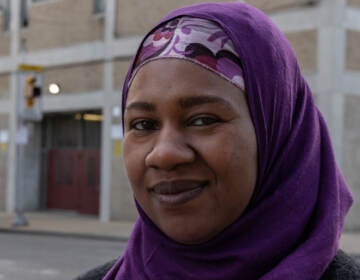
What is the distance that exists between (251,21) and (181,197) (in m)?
0.40

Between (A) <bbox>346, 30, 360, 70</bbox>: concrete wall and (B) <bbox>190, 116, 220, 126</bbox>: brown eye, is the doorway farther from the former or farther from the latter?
(B) <bbox>190, 116, 220, 126</bbox>: brown eye

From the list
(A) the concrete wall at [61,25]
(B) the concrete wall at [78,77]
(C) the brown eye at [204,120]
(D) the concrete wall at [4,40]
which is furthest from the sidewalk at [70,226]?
(C) the brown eye at [204,120]

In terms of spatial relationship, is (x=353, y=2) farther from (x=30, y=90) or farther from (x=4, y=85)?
(x=4, y=85)

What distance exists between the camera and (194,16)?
1355mm

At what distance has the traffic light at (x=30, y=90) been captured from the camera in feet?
49.9

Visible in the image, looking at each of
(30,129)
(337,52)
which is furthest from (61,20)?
(337,52)

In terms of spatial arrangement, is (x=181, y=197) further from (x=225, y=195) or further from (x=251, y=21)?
(x=251, y=21)

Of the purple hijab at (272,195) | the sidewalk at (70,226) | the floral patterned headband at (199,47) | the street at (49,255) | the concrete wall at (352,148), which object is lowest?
the sidewalk at (70,226)

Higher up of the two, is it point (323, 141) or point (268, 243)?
point (323, 141)

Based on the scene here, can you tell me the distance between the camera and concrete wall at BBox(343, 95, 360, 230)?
45.9 ft

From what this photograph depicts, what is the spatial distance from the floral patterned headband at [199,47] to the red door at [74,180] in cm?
1744

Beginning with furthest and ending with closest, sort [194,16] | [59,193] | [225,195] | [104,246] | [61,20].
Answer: [59,193]
[61,20]
[104,246]
[194,16]
[225,195]

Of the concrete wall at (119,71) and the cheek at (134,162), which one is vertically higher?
the concrete wall at (119,71)

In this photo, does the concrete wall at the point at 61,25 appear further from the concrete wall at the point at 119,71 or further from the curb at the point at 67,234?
the curb at the point at 67,234
